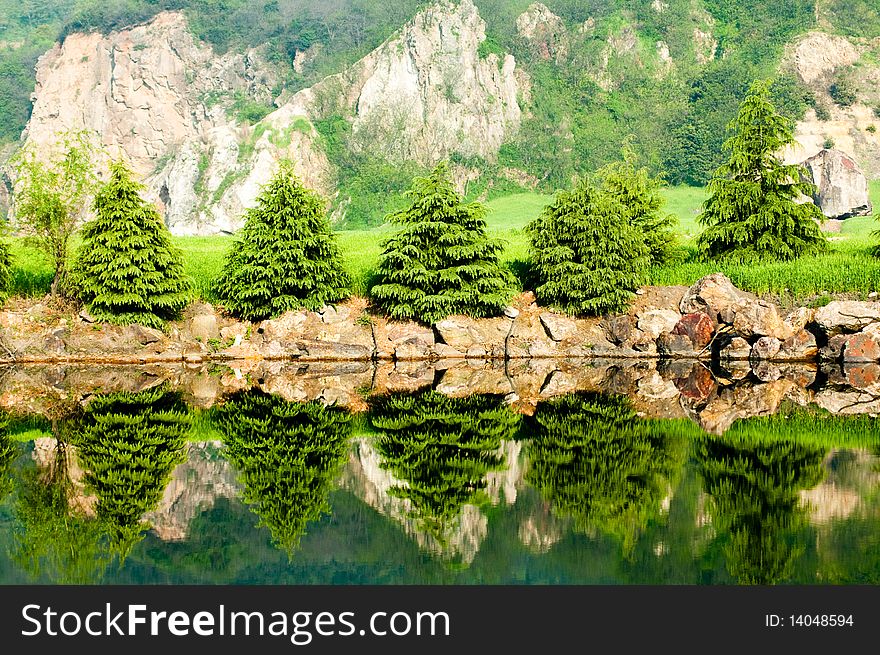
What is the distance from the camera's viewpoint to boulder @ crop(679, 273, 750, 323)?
3183cm

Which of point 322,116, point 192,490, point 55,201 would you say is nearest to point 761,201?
point 55,201

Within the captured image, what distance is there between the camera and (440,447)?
49.8 feet

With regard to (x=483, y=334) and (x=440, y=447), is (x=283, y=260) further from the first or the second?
(x=440, y=447)

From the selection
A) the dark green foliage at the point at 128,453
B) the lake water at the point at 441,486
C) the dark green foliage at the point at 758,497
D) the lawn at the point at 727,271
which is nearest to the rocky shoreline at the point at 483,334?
the lawn at the point at 727,271

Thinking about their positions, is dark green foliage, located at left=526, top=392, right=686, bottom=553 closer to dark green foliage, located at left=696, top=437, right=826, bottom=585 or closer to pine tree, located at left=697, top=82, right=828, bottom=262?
dark green foliage, located at left=696, top=437, right=826, bottom=585

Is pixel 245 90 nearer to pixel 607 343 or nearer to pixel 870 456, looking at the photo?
pixel 607 343

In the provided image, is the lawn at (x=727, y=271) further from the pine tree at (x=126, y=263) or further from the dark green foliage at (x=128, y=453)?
the dark green foliage at (x=128, y=453)

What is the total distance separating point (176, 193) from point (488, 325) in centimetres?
8763

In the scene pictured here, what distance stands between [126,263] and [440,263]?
11.9m

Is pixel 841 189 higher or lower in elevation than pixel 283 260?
higher

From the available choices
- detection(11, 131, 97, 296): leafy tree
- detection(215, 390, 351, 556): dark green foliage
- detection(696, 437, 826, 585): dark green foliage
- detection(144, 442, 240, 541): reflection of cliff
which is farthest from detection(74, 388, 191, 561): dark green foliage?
detection(11, 131, 97, 296): leafy tree

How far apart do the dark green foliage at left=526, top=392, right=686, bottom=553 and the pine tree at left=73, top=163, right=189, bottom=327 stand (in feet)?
59.9

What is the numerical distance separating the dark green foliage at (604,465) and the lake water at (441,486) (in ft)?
0.18

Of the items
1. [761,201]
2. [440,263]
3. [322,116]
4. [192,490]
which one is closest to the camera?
[192,490]
